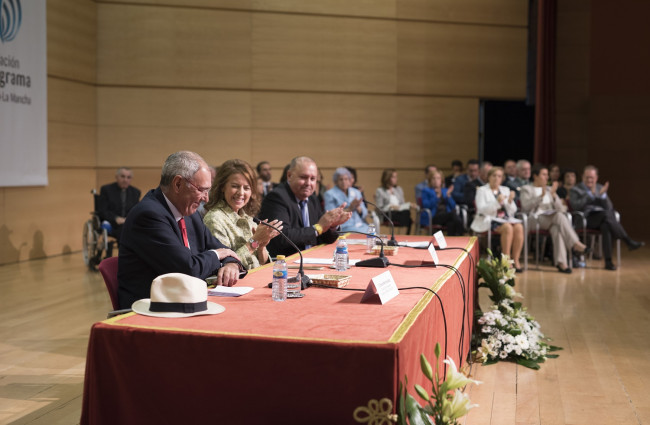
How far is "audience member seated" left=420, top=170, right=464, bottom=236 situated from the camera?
8.51 m

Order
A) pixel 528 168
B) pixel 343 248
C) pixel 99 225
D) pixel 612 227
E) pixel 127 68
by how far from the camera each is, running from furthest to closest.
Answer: pixel 127 68 → pixel 528 168 → pixel 612 227 → pixel 99 225 → pixel 343 248

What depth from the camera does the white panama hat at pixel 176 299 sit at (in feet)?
6.93

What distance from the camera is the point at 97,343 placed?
1.97 m

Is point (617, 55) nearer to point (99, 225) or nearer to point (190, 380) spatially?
point (99, 225)

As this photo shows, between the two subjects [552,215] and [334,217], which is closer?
[334,217]

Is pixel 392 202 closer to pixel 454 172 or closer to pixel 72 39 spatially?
pixel 454 172

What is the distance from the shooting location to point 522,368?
399cm

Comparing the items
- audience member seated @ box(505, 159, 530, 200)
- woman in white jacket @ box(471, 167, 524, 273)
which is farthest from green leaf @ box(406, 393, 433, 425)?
audience member seated @ box(505, 159, 530, 200)

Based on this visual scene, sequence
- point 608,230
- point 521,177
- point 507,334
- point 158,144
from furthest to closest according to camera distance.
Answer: point 158,144
point 521,177
point 608,230
point 507,334

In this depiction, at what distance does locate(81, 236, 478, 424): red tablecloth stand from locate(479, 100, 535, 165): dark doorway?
31.1ft

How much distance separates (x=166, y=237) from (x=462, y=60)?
890 centimetres

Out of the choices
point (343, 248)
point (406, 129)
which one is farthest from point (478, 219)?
point (343, 248)

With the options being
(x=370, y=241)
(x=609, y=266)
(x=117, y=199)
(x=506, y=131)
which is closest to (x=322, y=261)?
(x=370, y=241)

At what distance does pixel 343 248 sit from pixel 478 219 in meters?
4.86
